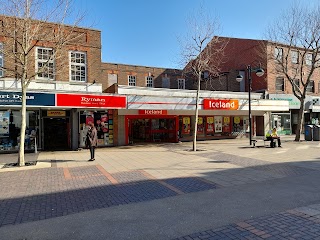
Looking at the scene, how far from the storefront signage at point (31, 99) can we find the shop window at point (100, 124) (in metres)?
2.91

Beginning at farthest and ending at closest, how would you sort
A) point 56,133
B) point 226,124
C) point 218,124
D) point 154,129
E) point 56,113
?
point 226,124 < point 218,124 < point 154,129 < point 56,133 < point 56,113

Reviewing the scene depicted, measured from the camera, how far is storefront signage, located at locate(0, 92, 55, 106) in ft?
40.6

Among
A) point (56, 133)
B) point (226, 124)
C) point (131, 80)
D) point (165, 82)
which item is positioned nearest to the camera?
point (56, 133)

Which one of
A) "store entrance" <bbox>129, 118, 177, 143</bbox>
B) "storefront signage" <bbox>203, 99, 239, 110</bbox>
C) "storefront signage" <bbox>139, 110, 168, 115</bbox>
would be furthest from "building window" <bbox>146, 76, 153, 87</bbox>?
"storefront signage" <bbox>139, 110, 168, 115</bbox>

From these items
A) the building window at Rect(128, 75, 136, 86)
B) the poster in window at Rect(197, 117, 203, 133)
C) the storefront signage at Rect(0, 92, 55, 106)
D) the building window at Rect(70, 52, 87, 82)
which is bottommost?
the poster in window at Rect(197, 117, 203, 133)

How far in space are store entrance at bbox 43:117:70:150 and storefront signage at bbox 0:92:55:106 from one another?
2754mm

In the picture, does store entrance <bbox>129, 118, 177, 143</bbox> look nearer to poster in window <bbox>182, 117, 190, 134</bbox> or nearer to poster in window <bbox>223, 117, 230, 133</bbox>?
poster in window <bbox>182, 117, 190, 134</bbox>

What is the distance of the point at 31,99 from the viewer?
42.2 feet

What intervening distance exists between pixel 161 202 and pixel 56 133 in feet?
39.9

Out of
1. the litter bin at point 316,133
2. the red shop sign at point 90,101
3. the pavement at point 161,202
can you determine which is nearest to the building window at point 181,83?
the litter bin at point 316,133

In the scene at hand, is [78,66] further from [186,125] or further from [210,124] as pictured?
[210,124]

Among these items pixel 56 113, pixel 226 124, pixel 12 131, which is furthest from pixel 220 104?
pixel 12 131

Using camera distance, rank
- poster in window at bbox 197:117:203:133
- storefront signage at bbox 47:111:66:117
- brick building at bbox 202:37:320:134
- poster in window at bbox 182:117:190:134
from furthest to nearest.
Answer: brick building at bbox 202:37:320:134 < poster in window at bbox 197:117:203:133 < poster in window at bbox 182:117:190:134 < storefront signage at bbox 47:111:66:117

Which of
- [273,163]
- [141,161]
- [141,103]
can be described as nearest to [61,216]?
[141,161]
